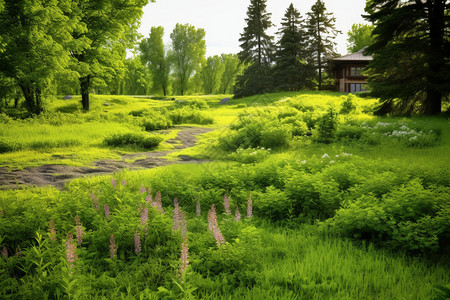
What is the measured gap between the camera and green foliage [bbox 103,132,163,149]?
11711 millimetres

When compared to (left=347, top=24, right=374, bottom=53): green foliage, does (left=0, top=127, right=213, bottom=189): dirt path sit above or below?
below

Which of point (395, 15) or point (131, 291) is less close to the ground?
point (395, 15)

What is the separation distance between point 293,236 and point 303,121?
33.6 ft

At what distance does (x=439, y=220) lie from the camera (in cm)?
344

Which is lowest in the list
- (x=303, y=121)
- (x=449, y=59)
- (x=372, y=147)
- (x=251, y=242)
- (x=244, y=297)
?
(x=244, y=297)

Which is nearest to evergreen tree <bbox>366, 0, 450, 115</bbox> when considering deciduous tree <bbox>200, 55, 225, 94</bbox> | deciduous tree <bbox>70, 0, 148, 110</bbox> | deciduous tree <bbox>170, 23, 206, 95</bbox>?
deciduous tree <bbox>70, 0, 148, 110</bbox>

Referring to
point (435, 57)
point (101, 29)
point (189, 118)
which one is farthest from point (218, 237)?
point (101, 29)

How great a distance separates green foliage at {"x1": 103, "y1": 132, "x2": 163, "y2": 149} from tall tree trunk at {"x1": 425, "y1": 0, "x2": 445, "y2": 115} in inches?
520

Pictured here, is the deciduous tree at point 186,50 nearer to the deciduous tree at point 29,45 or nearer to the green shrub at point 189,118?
the green shrub at point 189,118

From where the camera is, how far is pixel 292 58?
124ft

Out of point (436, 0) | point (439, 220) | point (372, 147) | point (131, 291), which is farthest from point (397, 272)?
point (436, 0)

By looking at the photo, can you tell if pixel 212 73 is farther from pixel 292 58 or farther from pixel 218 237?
pixel 218 237

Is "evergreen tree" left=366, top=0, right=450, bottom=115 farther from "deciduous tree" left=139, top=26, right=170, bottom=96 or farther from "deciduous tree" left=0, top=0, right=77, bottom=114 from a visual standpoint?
"deciduous tree" left=139, top=26, right=170, bottom=96

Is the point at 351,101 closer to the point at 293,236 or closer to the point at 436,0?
the point at 436,0
